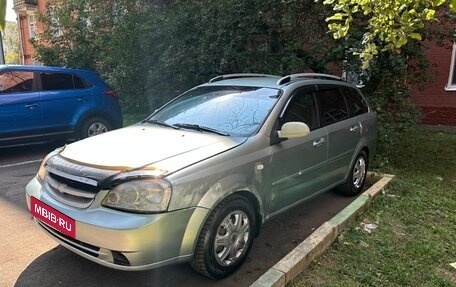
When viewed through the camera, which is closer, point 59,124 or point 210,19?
point 59,124

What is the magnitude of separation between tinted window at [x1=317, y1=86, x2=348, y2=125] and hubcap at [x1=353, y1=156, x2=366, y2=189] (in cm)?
72

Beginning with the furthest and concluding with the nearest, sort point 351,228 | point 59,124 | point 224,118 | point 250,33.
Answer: point 250,33 < point 59,124 < point 351,228 < point 224,118

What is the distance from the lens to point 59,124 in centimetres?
700

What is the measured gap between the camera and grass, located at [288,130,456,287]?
3266 mm

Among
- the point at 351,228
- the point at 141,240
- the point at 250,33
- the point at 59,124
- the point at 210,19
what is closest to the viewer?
the point at 141,240

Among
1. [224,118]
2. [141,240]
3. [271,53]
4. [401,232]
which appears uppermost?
[271,53]

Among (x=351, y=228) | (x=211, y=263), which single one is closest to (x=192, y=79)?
(x=351, y=228)

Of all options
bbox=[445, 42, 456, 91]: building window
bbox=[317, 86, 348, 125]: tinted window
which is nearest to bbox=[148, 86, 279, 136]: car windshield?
bbox=[317, 86, 348, 125]: tinted window

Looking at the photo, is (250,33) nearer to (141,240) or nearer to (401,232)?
(401,232)

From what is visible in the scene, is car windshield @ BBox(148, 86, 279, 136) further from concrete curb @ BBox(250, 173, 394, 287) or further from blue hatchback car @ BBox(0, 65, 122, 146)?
blue hatchback car @ BBox(0, 65, 122, 146)

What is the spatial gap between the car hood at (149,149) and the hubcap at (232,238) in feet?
1.79

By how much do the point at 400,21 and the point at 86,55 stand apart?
11437mm

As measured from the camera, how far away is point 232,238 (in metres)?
3.11

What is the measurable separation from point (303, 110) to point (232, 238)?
1.64 meters
